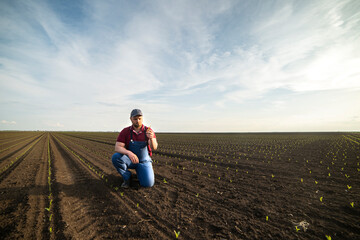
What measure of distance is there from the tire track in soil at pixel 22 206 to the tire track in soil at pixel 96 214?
1.32 ft

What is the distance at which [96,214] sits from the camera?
3.54m

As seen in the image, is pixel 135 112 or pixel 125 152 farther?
pixel 135 112

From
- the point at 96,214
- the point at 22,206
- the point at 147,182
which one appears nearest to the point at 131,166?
the point at 147,182

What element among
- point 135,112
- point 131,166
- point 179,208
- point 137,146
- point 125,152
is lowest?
point 179,208

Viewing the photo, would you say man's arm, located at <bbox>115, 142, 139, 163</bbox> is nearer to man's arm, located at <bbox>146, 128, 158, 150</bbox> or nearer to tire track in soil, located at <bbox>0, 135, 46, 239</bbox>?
man's arm, located at <bbox>146, 128, 158, 150</bbox>

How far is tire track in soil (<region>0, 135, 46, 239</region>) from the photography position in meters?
2.94

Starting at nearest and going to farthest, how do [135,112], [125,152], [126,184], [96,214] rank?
[96,214], [125,152], [135,112], [126,184]

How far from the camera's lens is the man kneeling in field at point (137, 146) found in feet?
15.7

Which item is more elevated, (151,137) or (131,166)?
(151,137)

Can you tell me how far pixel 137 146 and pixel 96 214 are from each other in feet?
6.60

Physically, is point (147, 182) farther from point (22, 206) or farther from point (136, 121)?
point (22, 206)

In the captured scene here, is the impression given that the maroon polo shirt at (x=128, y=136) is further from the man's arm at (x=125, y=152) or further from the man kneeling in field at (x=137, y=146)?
the man's arm at (x=125, y=152)

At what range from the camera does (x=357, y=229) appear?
3.11 metres

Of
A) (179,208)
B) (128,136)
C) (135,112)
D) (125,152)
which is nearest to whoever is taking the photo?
(179,208)
